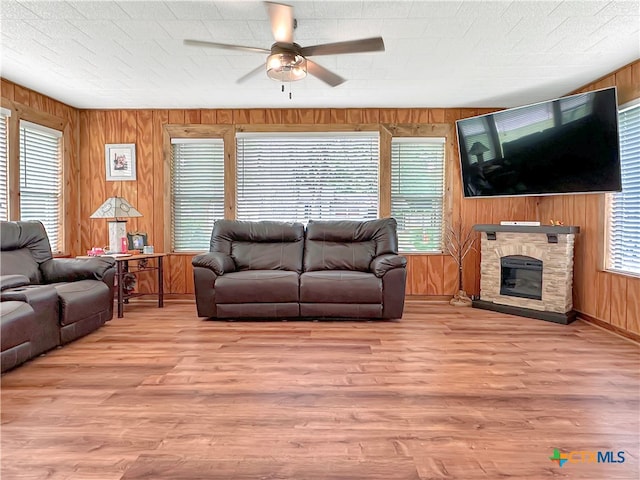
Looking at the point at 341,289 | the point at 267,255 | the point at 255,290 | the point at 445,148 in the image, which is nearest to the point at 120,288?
the point at 255,290

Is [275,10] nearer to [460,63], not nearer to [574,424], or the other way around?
[460,63]

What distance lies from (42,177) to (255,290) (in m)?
2.97

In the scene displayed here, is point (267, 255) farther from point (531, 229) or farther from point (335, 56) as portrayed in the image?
point (531, 229)

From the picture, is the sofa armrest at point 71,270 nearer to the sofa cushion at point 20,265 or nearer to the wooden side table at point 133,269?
the sofa cushion at point 20,265

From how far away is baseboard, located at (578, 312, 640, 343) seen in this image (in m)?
3.56

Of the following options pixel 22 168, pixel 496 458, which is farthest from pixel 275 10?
pixel 22 168

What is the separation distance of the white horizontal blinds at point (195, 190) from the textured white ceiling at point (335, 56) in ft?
2.15

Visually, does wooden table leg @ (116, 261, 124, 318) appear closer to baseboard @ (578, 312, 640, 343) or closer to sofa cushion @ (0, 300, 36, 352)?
sofa cushion @ (0, 300, 36, 352)

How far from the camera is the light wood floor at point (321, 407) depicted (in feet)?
5.60

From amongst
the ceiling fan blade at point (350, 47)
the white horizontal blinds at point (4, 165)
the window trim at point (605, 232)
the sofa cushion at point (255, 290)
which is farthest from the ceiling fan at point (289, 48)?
the window trim at point (605, 232)

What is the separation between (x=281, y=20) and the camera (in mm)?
2543

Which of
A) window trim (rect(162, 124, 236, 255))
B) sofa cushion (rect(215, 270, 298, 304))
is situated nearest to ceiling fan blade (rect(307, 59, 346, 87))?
sofa cushion (rect(215, 270, 298, 304))

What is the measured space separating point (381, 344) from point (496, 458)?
1679 mm

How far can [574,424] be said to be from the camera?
2.04 metres
